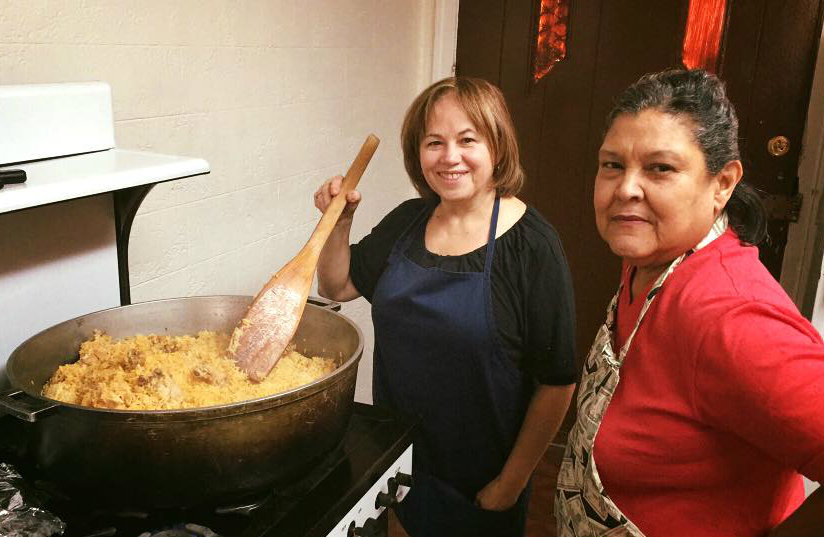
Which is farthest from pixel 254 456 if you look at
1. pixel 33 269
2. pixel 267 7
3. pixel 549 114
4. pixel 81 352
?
pixel 549 114

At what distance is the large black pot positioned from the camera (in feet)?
2.94

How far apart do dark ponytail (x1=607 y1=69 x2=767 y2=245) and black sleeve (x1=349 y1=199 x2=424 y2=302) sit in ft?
2.33

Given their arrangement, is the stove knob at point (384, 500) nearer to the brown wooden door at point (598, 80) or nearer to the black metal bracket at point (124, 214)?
the black metal bracket at point (124, 214)

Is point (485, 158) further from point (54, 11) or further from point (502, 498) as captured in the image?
point (54, 11)

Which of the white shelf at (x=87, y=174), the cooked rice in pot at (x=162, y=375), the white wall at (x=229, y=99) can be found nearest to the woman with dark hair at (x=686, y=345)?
the cooked rice in pot at (x=162, y=375)

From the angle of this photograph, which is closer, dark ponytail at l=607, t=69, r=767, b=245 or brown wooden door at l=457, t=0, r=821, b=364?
dark ponytail at l=607, t=69, r=767, b=245

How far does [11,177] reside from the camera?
0.95 metres

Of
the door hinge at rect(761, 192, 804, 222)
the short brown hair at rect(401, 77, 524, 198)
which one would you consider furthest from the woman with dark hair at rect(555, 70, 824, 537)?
the door hinge at rect(761, 192, 804, 222)

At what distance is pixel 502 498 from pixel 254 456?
778 mm

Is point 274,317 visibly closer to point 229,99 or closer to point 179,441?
point 179,441

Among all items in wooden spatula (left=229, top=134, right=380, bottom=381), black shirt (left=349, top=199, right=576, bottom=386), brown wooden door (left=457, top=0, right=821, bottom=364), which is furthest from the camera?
brown wooden door (left=457, top=0, right=821, bottom=364)

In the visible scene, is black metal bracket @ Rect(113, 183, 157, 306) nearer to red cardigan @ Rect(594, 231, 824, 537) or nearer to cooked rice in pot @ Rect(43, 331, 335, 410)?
cooked rice in pot @ Rect(43, 331, 335, 410)

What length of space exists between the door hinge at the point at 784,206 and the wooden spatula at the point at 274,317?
5.62ft

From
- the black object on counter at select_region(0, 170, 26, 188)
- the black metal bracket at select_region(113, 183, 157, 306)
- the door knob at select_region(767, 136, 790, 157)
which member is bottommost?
the black metal bracket at select_region(113, 183, 157, 306)
